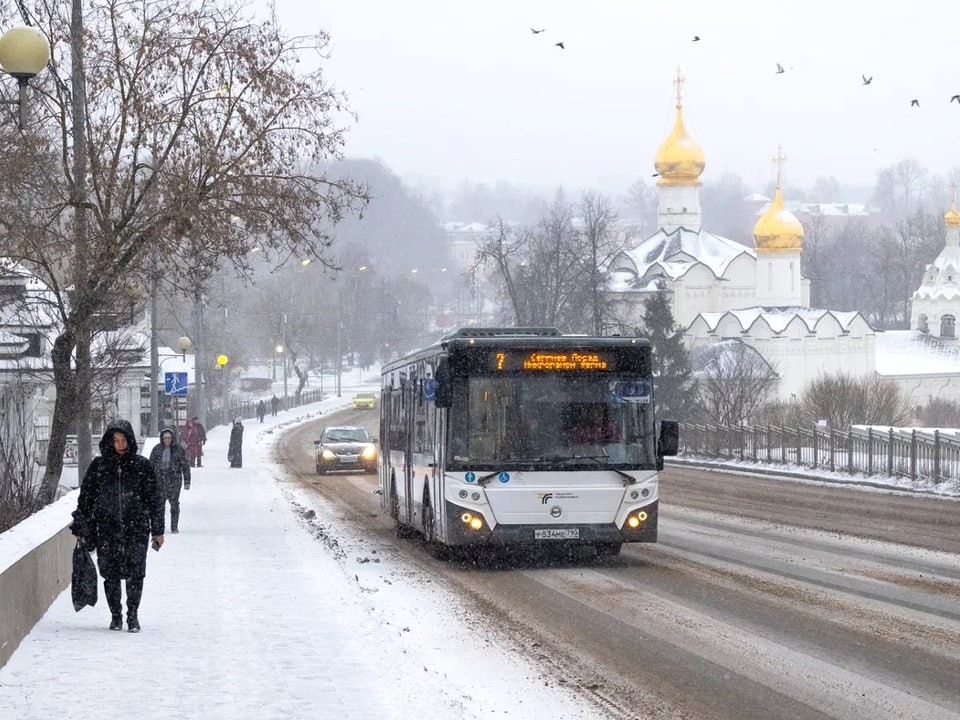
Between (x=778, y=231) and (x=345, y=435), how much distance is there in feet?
221

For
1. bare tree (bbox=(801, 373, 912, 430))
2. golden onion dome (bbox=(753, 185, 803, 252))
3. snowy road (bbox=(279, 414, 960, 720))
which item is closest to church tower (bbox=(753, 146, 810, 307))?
golden onion dome (bbox=(753, 185, 803, 252))

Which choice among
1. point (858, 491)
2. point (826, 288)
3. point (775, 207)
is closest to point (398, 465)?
point (858, 491)

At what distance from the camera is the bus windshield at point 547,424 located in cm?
1842

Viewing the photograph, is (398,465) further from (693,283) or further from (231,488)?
(693,283)

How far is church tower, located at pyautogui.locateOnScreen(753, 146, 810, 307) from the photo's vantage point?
359 ft

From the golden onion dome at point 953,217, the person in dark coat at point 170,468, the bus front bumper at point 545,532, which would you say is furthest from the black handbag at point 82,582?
the golden onion dome at point 953,217

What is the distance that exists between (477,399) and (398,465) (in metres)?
5.32

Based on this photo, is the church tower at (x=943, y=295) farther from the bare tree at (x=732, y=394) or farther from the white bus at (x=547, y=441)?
the white bus at (x=547, y=441)

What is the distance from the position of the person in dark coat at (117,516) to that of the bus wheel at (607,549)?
25.5 ft

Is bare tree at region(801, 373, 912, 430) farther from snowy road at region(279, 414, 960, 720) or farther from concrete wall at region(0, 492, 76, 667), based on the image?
concrete wall at region(0, 492, 76, 667)

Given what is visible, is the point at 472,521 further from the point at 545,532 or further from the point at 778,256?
the point at 778,256

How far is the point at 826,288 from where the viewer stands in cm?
17312

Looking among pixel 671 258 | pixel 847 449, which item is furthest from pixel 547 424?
pixel 671 258

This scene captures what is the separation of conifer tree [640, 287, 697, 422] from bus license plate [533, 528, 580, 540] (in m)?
57.0
